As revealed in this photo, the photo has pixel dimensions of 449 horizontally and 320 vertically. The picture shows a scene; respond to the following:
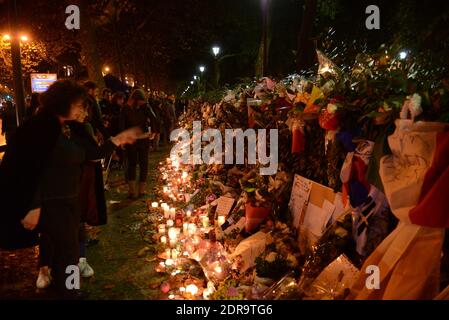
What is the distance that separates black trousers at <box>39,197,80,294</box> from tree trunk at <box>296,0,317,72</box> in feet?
30.6

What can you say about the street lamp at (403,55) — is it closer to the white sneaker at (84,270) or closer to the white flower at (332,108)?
the white flower at (332,108)

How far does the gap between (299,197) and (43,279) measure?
318cm

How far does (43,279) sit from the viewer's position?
15.5ft

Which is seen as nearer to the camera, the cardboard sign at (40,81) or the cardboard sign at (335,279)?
the cardboard sign at (335,279)

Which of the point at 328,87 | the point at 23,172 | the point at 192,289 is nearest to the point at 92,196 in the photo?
the point at 23,172

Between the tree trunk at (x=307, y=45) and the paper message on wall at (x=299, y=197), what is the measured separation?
7.30 m

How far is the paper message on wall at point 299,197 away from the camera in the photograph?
16.6 feet

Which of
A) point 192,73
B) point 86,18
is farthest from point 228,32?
point 86,18

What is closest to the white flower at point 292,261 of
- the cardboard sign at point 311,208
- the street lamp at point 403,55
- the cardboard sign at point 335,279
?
the cardboard sign at point 311,208

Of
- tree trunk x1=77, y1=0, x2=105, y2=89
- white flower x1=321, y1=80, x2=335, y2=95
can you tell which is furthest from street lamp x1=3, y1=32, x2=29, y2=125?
tree trunk x1=77, y1=0, x2=105, y2=89

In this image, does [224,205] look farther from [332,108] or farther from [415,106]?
[415,106]

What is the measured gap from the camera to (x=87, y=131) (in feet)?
14.6

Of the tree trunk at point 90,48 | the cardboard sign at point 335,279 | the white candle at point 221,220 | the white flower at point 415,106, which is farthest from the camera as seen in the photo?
the tree trunk at point 90,48
